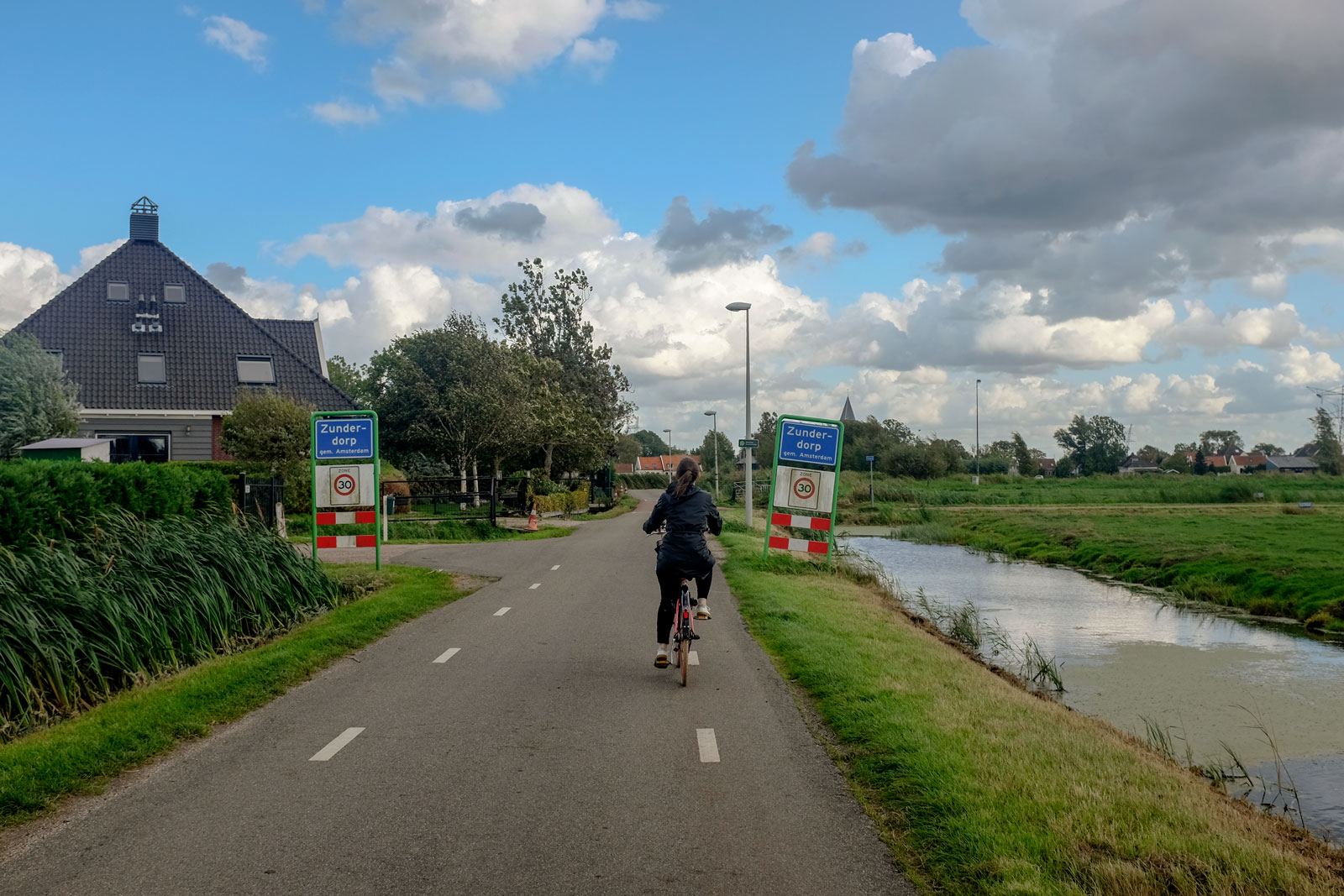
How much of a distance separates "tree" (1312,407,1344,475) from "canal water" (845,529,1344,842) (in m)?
87.7

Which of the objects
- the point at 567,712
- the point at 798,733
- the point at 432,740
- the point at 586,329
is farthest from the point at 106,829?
the point at 586,329

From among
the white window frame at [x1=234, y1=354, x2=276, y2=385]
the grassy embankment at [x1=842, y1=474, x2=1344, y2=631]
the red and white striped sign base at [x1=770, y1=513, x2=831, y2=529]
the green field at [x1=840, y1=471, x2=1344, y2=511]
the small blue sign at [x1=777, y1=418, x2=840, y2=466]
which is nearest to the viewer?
the red and white striped sign base at [x1=770, y1=513, x2=831, y2=529]

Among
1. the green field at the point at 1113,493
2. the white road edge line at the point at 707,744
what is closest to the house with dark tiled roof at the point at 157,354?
the white road edge line at the point at 707,744

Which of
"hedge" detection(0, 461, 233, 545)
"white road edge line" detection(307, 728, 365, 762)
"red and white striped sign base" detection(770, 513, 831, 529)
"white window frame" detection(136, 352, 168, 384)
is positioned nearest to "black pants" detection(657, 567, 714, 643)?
"white road edge line" detection(307, 728, 365, 762)

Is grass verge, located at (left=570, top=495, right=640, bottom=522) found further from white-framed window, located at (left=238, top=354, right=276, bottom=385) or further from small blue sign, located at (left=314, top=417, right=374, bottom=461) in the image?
small blue sign, located at (left=314, top=417, right=374, bottom=461)

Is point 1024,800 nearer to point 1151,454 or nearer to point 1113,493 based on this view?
point 1113,493

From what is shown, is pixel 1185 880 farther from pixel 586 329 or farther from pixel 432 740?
pixel 586 329

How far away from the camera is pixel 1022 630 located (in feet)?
55.2

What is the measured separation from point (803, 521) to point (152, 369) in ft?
89.3

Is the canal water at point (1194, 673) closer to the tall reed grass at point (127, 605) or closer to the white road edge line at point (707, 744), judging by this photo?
the white road edge line at point (707, 744)

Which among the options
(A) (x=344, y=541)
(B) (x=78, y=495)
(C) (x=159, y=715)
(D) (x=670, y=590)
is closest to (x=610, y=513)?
(A) (x=344, y=541)

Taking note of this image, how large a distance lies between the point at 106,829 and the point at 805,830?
11.7 feet

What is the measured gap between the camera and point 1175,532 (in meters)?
35.8

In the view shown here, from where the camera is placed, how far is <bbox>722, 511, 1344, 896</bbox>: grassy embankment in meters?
4.58
